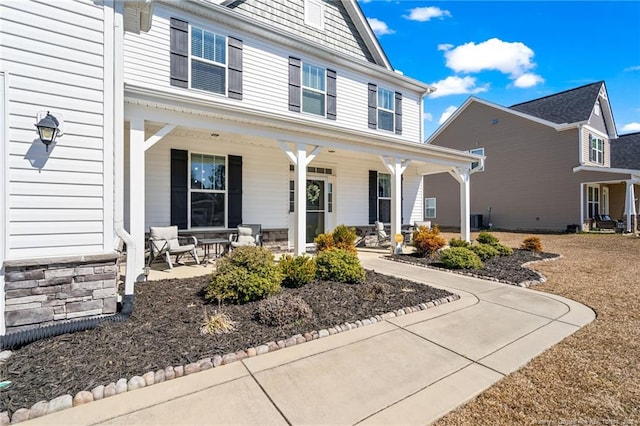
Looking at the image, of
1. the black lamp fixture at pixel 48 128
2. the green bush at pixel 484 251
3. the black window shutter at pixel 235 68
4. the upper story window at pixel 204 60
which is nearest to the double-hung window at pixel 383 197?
the green bush at pixel 484 251

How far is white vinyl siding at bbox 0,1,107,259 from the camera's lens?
10.1ft

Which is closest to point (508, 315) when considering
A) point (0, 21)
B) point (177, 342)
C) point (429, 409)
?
point (429, 409)

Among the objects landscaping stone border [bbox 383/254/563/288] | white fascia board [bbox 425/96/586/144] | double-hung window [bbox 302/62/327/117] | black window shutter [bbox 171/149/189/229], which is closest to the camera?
landscaping stone border [bbox 383/254/563/288]

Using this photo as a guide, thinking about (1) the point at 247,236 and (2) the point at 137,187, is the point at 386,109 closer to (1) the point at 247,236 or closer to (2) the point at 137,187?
(1) the point at 247,236

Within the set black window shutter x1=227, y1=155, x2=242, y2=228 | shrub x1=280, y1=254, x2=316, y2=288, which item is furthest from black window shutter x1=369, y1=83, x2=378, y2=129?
shrub x1=280, y1=254, x2=316, y2=288

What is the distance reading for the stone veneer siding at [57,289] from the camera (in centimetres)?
304

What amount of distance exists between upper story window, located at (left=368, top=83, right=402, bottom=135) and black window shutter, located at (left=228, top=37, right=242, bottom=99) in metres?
4.34

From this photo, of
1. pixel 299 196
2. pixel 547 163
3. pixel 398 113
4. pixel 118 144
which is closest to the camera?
pixel 118 144

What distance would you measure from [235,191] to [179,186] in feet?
4.27

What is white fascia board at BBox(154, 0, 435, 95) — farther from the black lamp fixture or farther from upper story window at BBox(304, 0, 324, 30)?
the black lamp fixture

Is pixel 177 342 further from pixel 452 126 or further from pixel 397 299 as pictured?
pixel 452 126

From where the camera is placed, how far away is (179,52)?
22.6ft

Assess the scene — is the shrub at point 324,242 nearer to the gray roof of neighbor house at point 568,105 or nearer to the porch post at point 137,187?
the porch post at point 137,187

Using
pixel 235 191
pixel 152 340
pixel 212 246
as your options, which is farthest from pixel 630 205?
pixel 152 340
